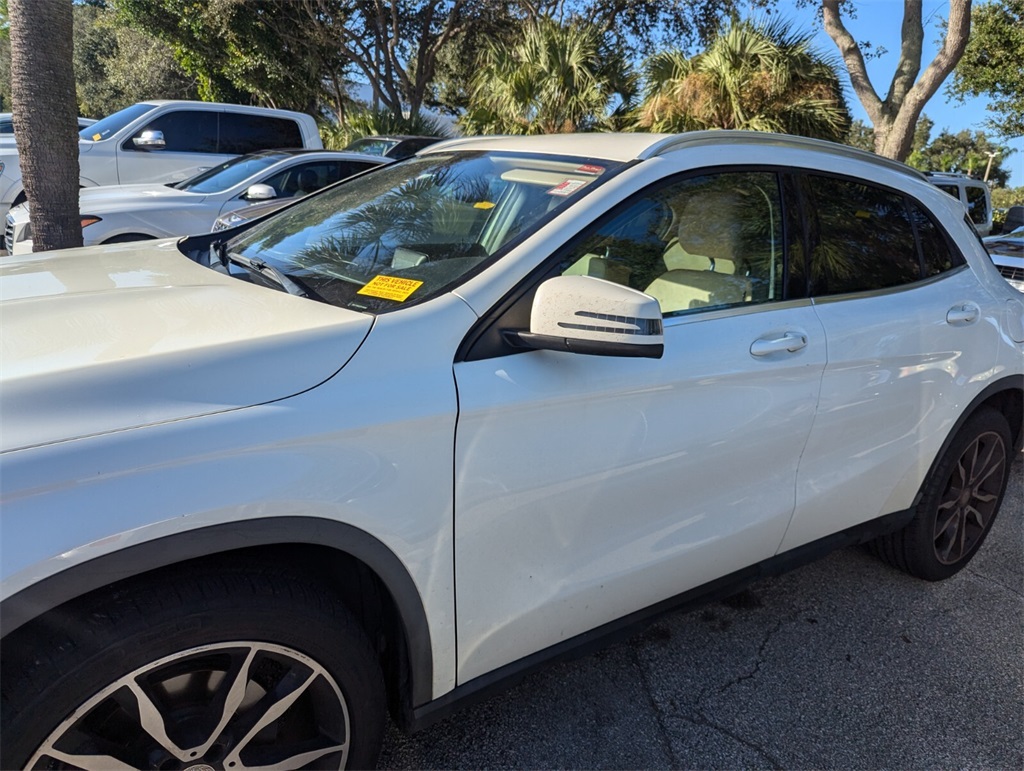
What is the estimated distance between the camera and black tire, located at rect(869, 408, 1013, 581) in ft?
9.87

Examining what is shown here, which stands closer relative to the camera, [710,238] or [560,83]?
[710,238]

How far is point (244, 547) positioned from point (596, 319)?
857 mm

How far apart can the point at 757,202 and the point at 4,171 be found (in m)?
7.69

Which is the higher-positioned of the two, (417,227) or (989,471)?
(417,227)

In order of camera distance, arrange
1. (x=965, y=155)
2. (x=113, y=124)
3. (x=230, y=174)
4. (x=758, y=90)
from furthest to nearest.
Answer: (x=965, y=155) < (x=758, y=90) < (x=113, y=124) < (x=230, y=174)

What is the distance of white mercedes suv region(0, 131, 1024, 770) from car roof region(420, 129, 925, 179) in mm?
21

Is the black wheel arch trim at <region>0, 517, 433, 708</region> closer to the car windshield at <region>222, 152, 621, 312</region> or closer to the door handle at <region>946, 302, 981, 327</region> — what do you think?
the car windshield at <region>222, 152, 621, 312</region>

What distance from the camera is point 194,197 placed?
657 centimetres

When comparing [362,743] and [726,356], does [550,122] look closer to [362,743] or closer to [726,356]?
[726,356]

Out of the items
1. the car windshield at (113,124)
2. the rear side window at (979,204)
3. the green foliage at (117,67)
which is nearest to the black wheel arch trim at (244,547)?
the car windshield at (113,124)

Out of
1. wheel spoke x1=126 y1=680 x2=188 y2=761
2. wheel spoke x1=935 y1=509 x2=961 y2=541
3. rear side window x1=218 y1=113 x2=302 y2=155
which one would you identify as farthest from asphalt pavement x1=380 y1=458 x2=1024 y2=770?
rear side window x1=218 y1=113 x2=302 y2=155

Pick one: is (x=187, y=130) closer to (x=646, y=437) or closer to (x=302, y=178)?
(x=302, y=178)

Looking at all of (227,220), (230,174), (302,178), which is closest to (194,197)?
(227,220)

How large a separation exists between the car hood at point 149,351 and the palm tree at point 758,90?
29.3ft
